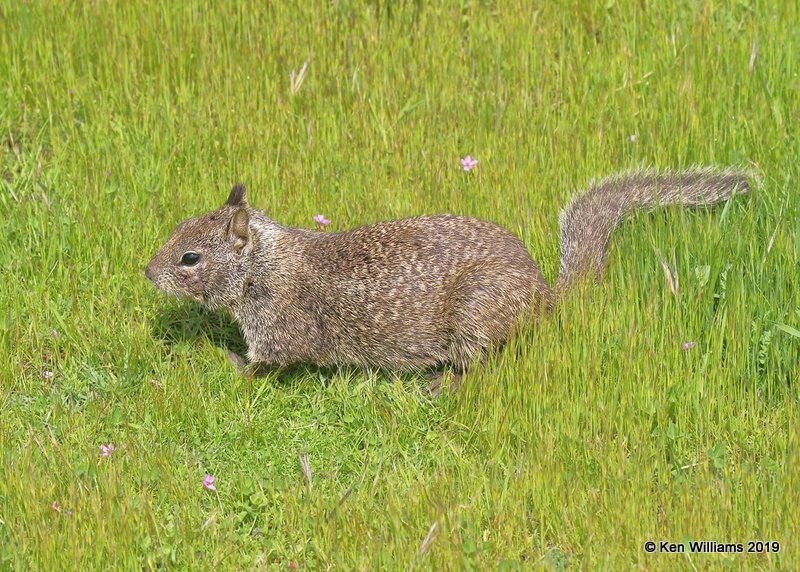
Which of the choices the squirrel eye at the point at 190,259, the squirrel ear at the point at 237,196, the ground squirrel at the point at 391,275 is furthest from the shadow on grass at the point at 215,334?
the squirrel ear at the point at 237,196

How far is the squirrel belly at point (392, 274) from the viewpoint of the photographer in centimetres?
609

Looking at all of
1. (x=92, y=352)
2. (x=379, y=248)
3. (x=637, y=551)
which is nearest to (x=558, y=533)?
(x=637, y=551)

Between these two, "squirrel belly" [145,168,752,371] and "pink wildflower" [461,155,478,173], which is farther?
"pink wildflower" [461,155,478,173]

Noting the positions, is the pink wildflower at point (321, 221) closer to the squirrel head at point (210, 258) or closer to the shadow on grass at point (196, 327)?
the squirrel head at point (210, 258)

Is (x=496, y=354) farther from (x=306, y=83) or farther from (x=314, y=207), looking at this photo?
(x=306, y=83)

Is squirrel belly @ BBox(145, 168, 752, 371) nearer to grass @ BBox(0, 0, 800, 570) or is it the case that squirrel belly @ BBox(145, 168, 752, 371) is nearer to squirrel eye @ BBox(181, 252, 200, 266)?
squirrel eye @ BBox(181, 252, 200, 266)

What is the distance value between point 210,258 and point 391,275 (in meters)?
1.14

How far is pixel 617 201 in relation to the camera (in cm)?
652

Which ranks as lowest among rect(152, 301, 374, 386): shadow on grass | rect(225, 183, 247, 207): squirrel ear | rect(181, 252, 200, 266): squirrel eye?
rect(152, 301, 374, 386): shadow on grass

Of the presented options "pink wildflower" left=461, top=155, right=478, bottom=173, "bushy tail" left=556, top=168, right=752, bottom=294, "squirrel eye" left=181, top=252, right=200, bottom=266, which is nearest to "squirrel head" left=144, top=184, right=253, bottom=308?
"squirrel eye" left=181, top=252, right=200, bottom=266

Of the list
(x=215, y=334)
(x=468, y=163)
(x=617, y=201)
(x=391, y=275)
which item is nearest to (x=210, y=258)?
(x=215, y=334)

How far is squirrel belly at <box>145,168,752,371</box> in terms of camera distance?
20.0 feet

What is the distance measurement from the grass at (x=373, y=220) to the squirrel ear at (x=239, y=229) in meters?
0.62

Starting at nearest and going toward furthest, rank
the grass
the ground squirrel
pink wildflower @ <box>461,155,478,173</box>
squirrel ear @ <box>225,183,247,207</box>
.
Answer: the grass, the ground squirrel, squirrel ear @ <box>225,183,247,207</box>, pink wildflower @ <box>461,155,478,173</box>
